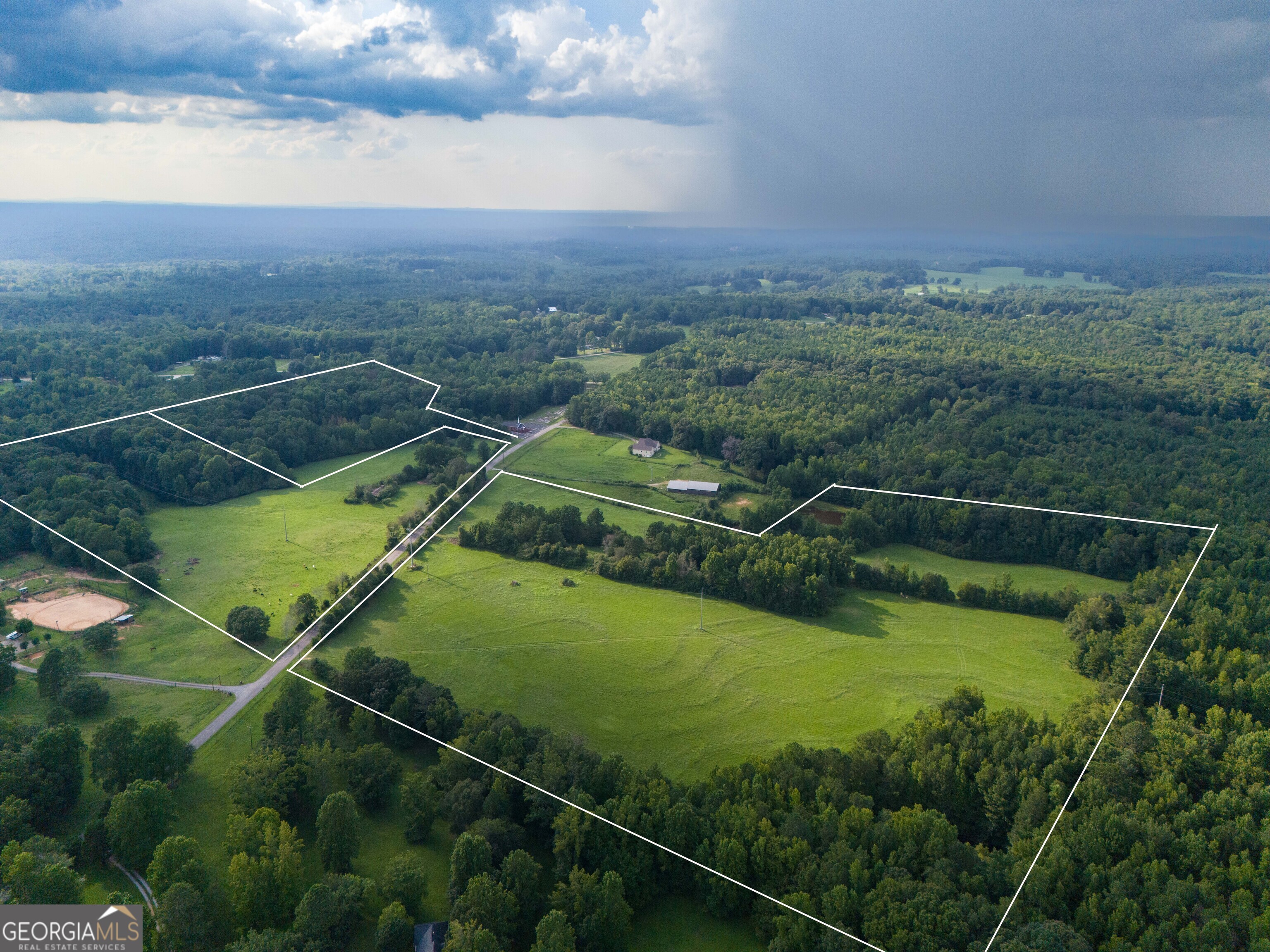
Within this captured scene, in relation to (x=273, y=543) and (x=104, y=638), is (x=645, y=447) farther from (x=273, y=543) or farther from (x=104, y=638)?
(x=104, y=638)

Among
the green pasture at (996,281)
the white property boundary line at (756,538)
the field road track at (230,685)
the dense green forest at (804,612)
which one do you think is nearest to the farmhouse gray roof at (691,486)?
the dense green forest at (804,612)

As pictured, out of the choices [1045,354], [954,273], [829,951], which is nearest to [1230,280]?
[954,273]

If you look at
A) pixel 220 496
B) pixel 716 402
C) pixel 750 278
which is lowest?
pixel 220 496

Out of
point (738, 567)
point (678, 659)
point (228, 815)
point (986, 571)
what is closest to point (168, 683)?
point (228, 815)

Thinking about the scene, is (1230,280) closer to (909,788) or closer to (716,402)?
(716,402)

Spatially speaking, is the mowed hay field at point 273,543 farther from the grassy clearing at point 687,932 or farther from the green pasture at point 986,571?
the green pasture at point 986,571
